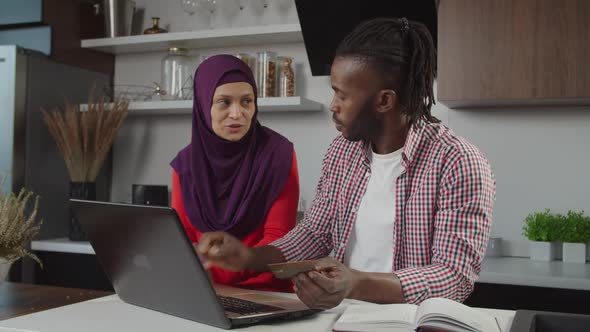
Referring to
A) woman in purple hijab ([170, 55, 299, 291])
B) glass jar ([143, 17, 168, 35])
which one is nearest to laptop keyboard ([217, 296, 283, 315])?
woman in purple hijab ([170, 55, 299, 291])

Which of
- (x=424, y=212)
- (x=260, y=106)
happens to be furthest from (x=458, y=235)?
(x=260, y=106)

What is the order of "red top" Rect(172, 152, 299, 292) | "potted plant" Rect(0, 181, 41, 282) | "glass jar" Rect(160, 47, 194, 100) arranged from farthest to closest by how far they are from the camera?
1. "glass jar" Rect(160, 47, 194, 100)
2. "red top" Rect(172, 152, 299, 292)
3. "potted plant" Rect(0, 181, 41, 282)

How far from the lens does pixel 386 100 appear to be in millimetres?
1448

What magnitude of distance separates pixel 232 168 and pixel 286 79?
3.11 feet

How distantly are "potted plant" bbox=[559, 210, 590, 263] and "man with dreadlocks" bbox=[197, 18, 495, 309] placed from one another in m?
1.19

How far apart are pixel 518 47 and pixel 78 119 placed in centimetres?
183

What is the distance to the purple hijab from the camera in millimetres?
1922

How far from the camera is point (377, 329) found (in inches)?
37.4

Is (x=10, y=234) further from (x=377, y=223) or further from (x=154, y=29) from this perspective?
(x=154, y=29)

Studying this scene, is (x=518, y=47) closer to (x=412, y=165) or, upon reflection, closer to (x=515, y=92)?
(x=515, y=92)

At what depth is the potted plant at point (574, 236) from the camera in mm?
2443

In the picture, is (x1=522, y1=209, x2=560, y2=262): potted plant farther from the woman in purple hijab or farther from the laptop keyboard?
the laptop keyboard

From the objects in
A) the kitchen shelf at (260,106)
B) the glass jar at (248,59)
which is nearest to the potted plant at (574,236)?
the kitchen shelf at (260,106)

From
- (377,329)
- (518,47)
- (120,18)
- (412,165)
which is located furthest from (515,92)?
(120,18)
